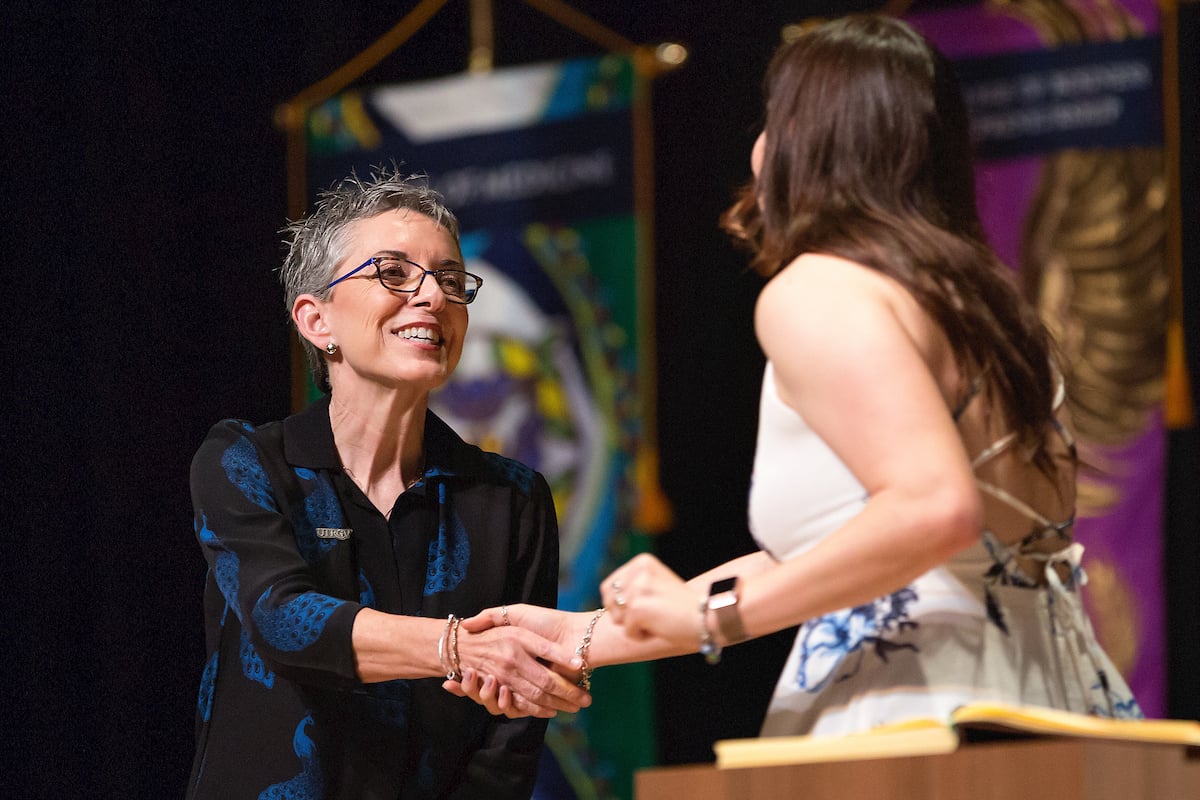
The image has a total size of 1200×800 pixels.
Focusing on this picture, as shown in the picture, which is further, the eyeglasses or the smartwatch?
the eyeglasses

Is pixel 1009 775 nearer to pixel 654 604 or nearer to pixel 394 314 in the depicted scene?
pixel 654 604

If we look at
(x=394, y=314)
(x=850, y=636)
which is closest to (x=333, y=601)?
(x=394, y=314)

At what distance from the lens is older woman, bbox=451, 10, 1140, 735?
146 centimetres

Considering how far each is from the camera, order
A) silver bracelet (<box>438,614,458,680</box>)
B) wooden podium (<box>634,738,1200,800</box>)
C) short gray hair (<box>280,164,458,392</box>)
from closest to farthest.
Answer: wooden podium (<box>634,738,1200,800</box>) < silver bracelet (<box>438,614,458,680</box>) < short gray hair (<box>280,164,458,392</box>)

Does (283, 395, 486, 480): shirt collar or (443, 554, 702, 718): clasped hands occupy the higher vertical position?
(283, 395, 486, 480): shirt collar

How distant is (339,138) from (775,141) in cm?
257

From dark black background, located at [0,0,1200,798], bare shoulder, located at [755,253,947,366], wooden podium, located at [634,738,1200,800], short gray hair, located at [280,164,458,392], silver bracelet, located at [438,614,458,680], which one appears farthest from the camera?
dark black background, located at [0,0,1200,798]

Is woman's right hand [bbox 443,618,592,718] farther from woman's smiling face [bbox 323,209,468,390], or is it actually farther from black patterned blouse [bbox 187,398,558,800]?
woman's smiling face [bbox 323,209,468,390]

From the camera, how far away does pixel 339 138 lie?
13.3ft

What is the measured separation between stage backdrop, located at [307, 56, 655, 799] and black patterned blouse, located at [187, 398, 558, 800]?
1415 millimetres

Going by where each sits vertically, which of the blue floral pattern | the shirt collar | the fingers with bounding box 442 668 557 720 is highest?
the shirt collar

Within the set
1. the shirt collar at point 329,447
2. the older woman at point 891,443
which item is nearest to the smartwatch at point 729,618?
the older woman at point 891,443

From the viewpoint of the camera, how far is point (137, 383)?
391 centimetres

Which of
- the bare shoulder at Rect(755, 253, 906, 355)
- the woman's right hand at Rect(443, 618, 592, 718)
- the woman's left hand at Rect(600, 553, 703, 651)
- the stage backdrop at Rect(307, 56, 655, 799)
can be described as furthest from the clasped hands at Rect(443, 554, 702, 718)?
the stage backdrop at Rect(307, 56, 655, 799)
